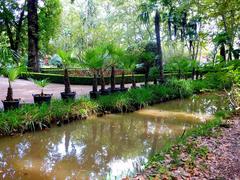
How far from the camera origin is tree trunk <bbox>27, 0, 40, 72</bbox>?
69.5 feet

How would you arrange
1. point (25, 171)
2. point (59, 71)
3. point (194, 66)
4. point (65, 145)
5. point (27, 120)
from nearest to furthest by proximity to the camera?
point (25, 171), point (65, 145), point (27, 120), point (194, 66), point (59, 71)

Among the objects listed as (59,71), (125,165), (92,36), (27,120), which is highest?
(92,36)

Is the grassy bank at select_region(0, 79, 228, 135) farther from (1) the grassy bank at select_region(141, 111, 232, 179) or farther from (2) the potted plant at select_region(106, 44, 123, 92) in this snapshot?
(1) the grassy bank at select_region(141, 111, 232, 179)

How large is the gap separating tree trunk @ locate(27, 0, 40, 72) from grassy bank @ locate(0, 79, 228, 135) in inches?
403

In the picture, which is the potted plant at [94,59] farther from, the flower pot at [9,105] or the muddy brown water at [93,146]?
the flower pot at [9,105]

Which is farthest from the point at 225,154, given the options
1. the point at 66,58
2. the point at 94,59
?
the point at 94,59

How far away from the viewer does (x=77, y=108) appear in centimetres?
1015

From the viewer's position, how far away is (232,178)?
4.52 meters

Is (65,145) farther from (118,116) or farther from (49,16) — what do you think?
(49,16)

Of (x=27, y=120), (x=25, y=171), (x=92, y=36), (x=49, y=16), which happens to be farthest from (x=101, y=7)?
(x=25, y=171)

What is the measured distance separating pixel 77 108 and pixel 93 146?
9.08 feet

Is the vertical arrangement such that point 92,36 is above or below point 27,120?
above

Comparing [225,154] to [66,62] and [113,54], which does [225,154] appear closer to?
[66,62]

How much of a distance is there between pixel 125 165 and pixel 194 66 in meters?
15.1
